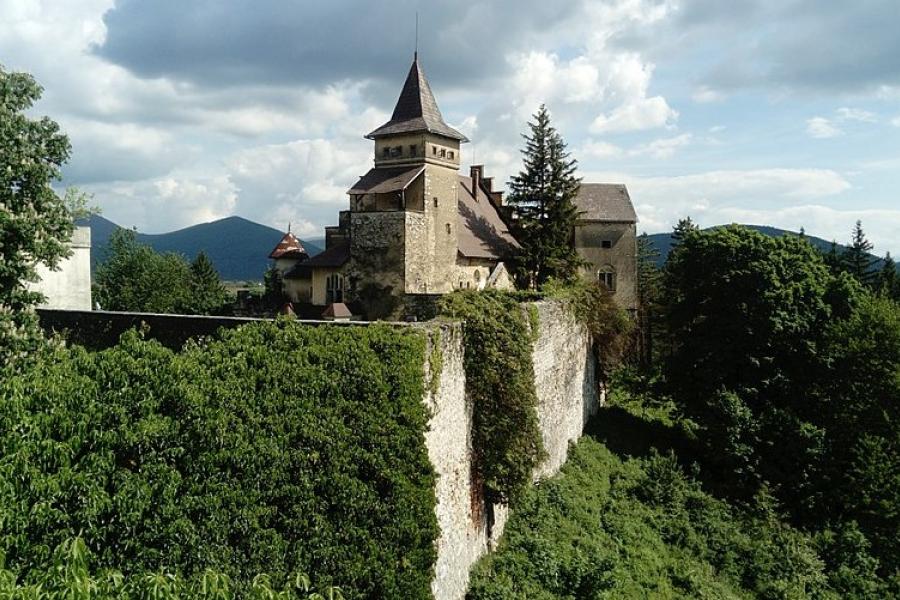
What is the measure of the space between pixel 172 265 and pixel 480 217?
2947cm

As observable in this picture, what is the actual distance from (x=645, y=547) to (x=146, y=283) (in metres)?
41.8

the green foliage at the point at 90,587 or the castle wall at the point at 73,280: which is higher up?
the castle wall at the point at 73,280

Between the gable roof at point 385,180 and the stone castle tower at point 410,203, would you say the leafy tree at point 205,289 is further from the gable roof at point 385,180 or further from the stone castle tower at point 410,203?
the stone castle tower at point 410,203

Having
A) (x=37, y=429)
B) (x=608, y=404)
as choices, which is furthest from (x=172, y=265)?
(x=37, y=429)

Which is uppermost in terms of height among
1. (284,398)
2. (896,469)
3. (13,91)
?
(13,91)

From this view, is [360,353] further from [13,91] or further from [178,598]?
[13,91]

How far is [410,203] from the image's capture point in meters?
30.0

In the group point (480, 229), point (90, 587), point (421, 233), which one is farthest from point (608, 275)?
point (90, 587)

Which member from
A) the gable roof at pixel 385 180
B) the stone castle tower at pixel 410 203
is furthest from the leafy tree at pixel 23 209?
the gable roof at pixel 385 180

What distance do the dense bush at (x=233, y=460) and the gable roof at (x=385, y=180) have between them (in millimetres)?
19307

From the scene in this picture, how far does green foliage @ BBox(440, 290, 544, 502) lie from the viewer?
14.3 meters

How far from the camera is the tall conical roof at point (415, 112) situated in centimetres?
3102

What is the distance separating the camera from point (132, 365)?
872cm

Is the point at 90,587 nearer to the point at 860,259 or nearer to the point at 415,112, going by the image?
the point at 415,112
